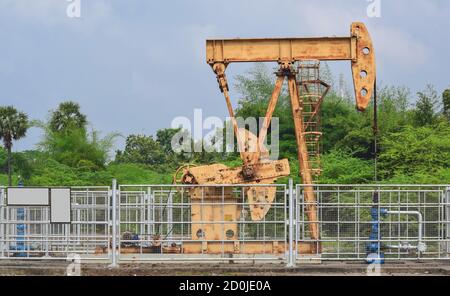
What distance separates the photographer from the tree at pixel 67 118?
185 feet

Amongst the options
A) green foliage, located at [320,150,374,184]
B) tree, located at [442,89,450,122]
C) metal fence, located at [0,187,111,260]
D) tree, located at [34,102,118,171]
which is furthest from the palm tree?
metal fence, located at [0,187,111,260]

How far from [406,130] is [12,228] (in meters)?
23.4

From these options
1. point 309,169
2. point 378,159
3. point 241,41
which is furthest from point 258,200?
point 378,159

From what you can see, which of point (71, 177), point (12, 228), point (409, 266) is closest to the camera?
point (409, 266)

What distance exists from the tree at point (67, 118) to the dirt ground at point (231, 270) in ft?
123

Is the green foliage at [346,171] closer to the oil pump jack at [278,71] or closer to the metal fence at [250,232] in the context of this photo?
the oil pump jack at [278,71]

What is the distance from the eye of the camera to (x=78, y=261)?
19562mm

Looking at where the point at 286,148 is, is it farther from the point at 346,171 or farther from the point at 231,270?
the point at 231,270

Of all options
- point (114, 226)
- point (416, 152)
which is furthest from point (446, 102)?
point (114, 226)

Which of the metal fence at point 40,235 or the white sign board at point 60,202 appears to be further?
the metal fence at point 40,235

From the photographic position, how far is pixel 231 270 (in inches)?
722

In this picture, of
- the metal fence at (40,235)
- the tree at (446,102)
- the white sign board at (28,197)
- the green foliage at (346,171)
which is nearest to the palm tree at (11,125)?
the green foliage at (346,171)
